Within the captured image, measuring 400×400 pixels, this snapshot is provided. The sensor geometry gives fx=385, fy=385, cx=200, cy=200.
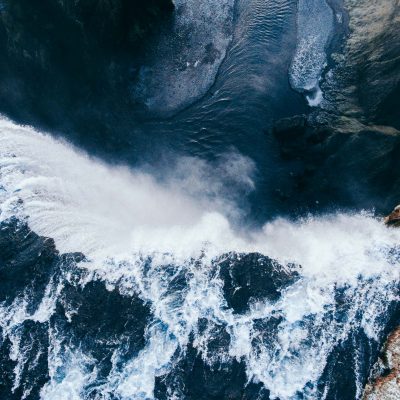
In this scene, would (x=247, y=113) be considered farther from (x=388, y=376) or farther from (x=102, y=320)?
(x=388, y=376)

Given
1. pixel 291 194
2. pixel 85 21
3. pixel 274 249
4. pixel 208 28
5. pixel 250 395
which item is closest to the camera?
pixel 250 395

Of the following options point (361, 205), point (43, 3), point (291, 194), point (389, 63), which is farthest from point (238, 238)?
point (43, 3)

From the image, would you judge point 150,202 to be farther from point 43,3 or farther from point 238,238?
point 43,3

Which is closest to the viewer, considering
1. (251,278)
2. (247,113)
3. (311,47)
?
(251,278)

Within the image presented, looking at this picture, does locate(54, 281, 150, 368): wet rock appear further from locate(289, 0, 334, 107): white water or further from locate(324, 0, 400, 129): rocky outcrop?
locate(324, 0, 400, 129): rocky outcrop

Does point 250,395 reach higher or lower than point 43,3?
lower

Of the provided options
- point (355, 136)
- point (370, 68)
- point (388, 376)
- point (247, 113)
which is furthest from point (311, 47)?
A: point (388, 376)
